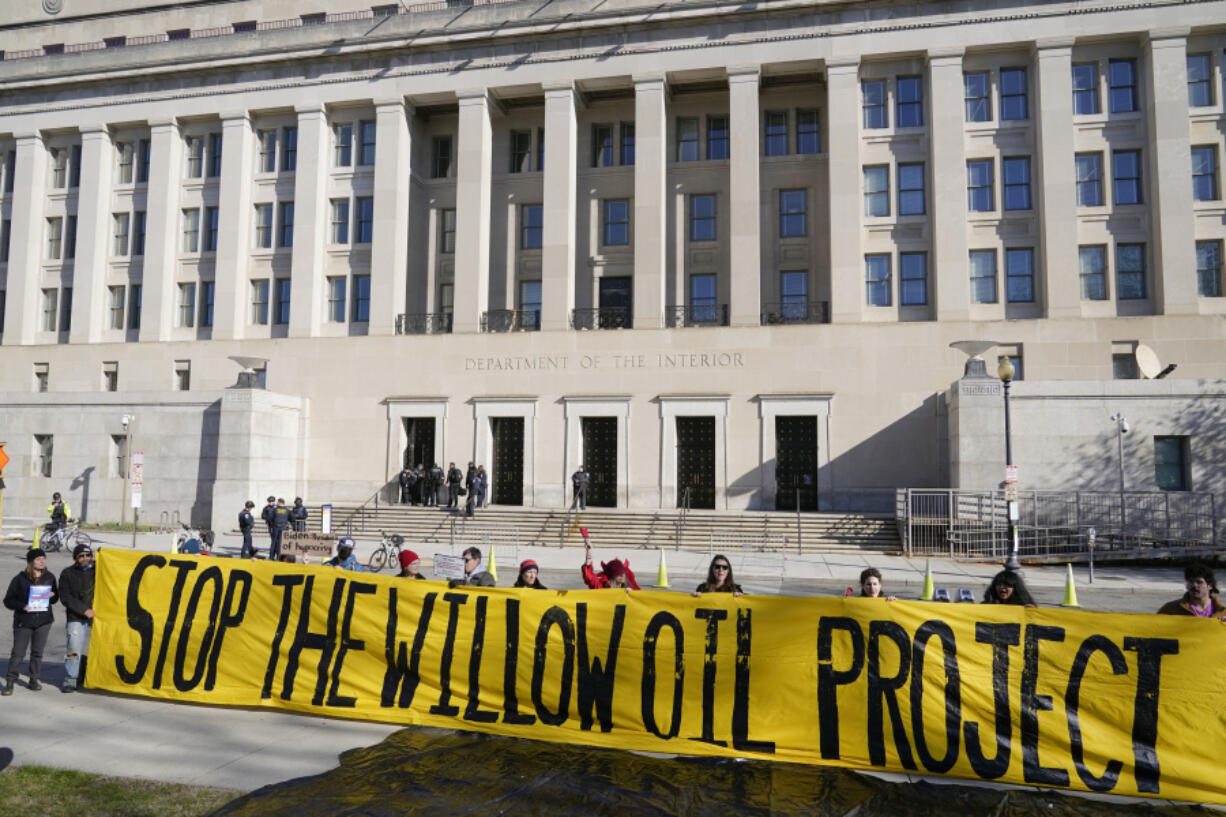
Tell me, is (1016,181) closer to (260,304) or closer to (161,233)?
(260,304)

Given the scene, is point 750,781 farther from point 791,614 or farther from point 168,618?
point 168,618

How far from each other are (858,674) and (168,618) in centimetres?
748

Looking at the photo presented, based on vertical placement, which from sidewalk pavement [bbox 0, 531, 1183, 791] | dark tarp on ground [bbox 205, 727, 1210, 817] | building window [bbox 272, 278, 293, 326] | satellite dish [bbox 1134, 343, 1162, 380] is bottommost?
sidewalk pavement [bbox 0, 531, 1183, 791]

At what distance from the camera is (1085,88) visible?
33.8 meters

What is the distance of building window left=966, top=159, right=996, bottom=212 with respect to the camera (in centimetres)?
3428

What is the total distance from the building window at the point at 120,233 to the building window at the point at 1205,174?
161 feet

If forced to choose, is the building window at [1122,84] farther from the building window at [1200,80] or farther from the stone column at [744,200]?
the stone column at [744,200]

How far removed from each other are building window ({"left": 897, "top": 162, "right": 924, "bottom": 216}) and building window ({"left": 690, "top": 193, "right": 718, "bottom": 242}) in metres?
8.13

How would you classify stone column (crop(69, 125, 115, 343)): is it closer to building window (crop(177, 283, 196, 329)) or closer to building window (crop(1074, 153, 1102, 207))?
building window (crop(177, 283, 196, 329))

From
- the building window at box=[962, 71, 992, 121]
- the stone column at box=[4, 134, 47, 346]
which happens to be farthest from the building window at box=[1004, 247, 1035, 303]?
the stone column at box=[4, 134, 47, 346]

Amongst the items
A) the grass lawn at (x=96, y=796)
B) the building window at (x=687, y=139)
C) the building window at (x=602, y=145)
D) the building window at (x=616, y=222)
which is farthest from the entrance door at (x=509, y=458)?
the grass lawn at (x=96, y=796)

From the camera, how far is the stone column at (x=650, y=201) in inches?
1396

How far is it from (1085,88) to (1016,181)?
463cm

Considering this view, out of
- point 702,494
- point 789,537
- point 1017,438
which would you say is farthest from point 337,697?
point 702,494
